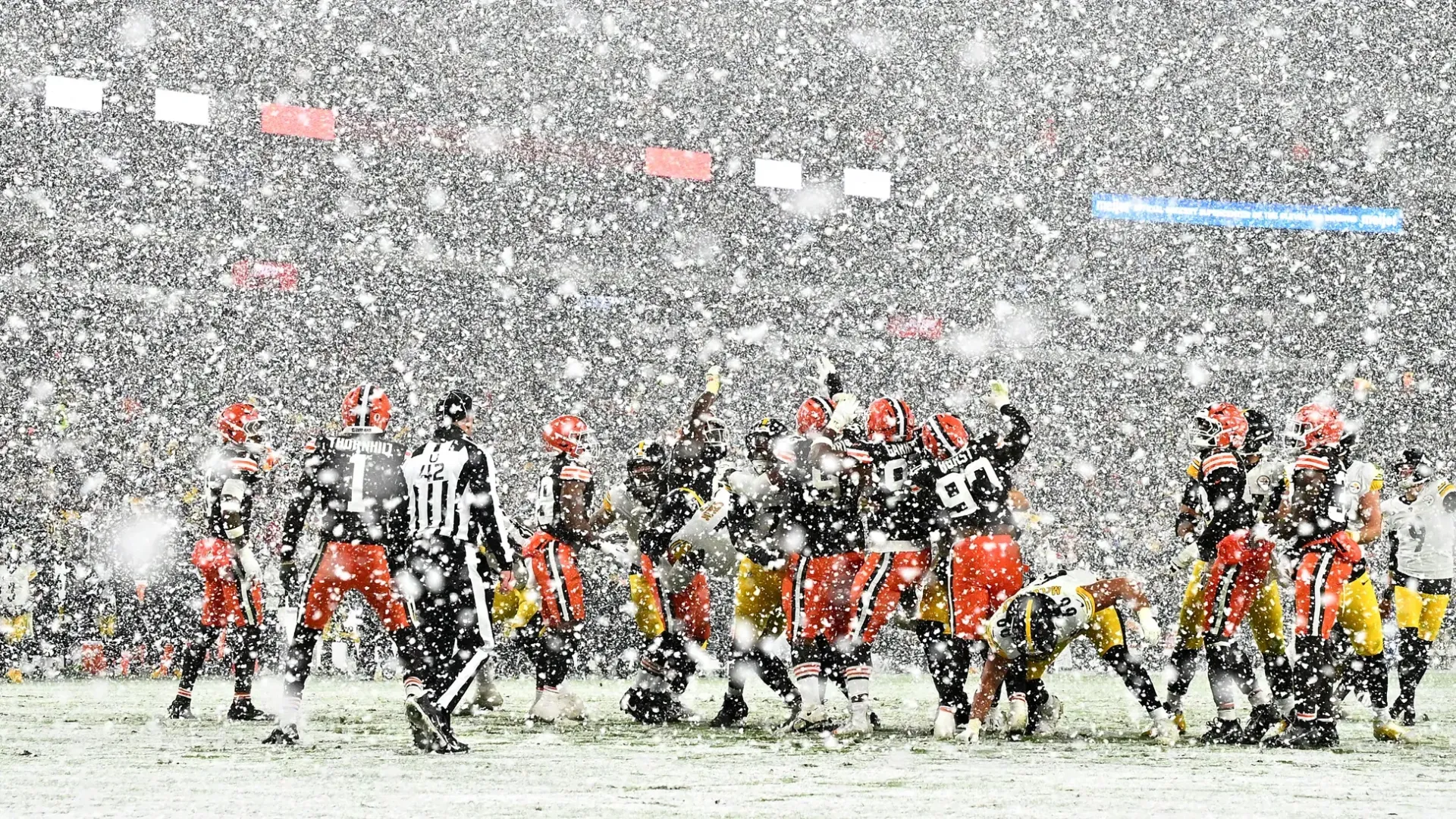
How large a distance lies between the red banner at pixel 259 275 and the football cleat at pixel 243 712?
58.3 ft

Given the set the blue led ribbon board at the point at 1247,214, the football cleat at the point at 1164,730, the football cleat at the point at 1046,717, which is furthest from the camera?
the blue led ribbon board at the point at 1247,214

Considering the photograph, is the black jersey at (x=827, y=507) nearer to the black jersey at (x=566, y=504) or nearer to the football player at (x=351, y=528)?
the black jersey at (x=566, y=504)

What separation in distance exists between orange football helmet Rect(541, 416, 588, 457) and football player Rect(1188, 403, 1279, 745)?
390cm

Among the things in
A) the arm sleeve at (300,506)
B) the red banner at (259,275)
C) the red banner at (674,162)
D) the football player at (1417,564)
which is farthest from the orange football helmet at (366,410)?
the red banner at (674,162)

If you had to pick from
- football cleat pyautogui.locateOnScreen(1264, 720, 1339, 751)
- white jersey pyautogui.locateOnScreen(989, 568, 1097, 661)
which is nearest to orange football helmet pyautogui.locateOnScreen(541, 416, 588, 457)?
white jersey pyautogui.locateOnScreen(989, 568, 1097, 661)

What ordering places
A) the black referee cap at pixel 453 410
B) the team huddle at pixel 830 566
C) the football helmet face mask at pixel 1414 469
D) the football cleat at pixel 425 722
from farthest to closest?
the football helmet face mask at pixel 1414 469
the team huddle at pixel 830 566
the black referee cap at pixel 453 410
the football cleat at pixel 425 722

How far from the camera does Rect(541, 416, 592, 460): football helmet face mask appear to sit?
9844 mm

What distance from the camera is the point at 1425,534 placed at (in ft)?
34.1

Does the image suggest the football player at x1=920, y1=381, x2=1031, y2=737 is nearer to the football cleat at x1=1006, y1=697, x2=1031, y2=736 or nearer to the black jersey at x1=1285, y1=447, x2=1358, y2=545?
the football cleat at x1=1006, y1=697, x2=1031, y2=736

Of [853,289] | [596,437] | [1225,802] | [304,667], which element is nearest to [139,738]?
[304,667]

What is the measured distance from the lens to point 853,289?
99.2 ft

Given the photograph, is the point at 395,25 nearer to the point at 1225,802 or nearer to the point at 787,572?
the point at 787,572

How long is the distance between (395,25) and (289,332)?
226 inches

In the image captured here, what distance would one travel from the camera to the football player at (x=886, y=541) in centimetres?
884
